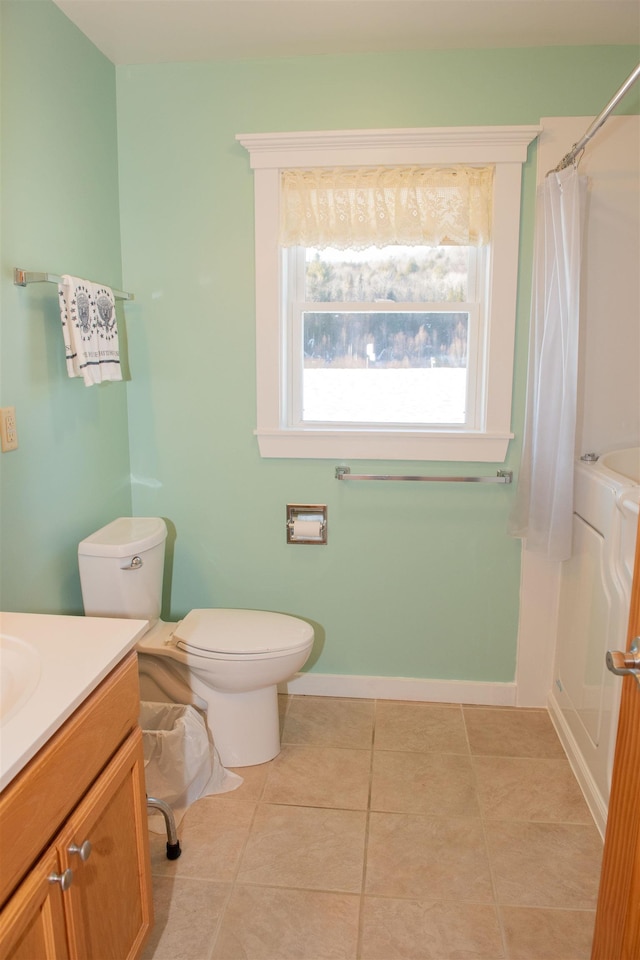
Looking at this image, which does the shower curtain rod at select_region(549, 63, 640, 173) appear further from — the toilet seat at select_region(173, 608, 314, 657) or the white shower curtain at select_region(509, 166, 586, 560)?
the toilet seat at select_region(173, 608, 314, 657)

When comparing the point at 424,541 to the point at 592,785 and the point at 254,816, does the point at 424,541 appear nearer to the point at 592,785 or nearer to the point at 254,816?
the point at 592,785

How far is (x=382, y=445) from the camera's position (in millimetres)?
2475

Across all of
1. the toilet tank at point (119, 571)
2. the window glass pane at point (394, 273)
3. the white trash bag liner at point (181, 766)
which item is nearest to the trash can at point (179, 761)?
the white trash bag liner at point (181, 766)

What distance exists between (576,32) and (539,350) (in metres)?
1.02

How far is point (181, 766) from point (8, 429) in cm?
115

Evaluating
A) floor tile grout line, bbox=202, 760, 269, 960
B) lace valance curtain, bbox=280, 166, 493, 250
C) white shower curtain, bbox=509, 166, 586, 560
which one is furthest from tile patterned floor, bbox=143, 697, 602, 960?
lace valance curtain, bbox=280, 166, 493, 250

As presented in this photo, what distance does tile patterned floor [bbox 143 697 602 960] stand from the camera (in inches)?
62.7

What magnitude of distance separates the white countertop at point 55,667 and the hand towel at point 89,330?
0.86m

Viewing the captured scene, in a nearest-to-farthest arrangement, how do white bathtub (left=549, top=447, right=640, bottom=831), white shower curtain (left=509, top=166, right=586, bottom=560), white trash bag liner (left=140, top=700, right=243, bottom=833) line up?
white bathtub (left=549, top=447, right=640, bottom=831) → white trash bag liner (left=140, top=700, right=243, bottom=833) → white shower curtain (left=509, top=166, right=586, bottom=560)

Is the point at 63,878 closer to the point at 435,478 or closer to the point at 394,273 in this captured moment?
the point at 435,478

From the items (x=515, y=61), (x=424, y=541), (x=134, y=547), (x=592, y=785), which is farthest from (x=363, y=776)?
(x=515, y=61)

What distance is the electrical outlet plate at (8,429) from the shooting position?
1735 millimetres

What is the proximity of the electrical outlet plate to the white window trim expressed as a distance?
939 mm

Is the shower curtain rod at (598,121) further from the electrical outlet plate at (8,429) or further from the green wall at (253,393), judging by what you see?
the electrical outlet plate at (8,429)
